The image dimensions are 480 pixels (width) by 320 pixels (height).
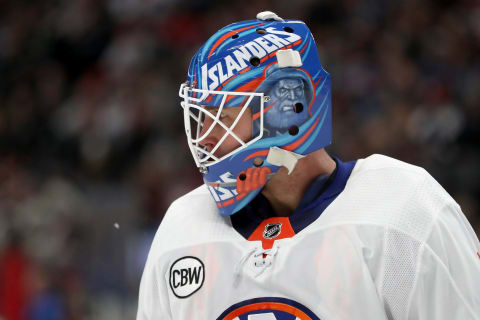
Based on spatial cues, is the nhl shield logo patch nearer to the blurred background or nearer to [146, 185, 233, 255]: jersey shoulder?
[146, 185, 233, 255]: jersey shoulder

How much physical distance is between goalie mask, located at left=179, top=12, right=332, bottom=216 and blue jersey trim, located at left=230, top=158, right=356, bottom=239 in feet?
0.19

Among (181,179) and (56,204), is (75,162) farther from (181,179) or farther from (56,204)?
(181,179)

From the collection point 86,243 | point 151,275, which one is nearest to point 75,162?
point 86,243

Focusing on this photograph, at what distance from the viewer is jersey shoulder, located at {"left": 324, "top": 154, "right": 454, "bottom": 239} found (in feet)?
5.64

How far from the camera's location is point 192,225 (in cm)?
204

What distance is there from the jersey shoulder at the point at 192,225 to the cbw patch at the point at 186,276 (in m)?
0.05

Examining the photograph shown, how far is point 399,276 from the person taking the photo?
1671 millimetres

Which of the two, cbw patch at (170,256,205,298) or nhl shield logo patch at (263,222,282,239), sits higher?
nhl shield logo patch at (263,222,282,239)

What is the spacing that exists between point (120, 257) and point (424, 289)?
3.14 m

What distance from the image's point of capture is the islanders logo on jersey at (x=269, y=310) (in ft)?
5.78

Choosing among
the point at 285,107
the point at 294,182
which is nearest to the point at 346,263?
the point at 294,182

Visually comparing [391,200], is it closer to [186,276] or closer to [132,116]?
[186,276]

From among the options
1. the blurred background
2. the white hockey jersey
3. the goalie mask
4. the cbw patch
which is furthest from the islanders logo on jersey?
the blurred background

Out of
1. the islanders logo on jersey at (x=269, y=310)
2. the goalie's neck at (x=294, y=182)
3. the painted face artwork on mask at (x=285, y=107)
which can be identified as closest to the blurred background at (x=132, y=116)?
the goalie's neck at (x=294, y=182)
